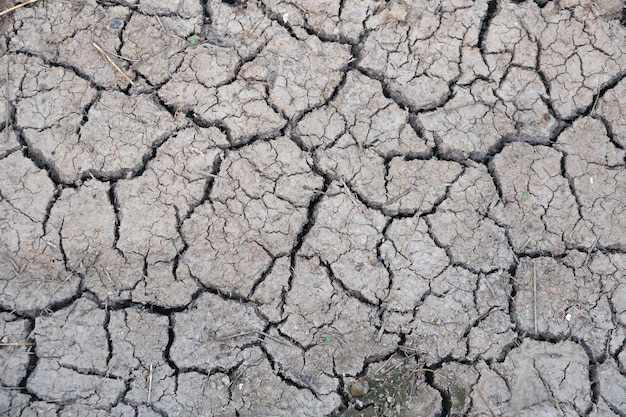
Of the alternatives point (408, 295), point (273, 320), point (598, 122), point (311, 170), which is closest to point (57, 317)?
point (273, 320)

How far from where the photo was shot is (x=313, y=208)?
3006 mm

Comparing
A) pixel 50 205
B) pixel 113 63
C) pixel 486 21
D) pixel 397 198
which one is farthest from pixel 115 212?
pixel 486 21

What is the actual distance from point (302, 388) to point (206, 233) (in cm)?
85

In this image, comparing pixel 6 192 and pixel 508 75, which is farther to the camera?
pixel 508 75

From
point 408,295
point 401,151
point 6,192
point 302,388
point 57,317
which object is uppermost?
point 6,192

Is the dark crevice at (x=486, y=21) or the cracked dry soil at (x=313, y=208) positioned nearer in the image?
the cracked dry soil at (x=313, y=208)

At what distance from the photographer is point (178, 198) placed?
9.73ft

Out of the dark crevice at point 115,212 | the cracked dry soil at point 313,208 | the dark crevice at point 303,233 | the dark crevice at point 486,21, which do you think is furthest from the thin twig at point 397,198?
the dark crevice at point 115,212

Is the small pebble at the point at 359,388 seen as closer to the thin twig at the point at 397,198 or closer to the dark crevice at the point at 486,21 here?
the thin twig at the point at 397,198

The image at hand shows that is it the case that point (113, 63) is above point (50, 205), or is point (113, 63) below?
above

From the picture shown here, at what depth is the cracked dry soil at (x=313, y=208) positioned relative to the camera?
2867mm

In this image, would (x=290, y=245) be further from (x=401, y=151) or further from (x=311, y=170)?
(x=401, y=151)

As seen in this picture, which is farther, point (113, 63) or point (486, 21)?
point (486, 21)

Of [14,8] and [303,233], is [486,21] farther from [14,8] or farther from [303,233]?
[14,8]
